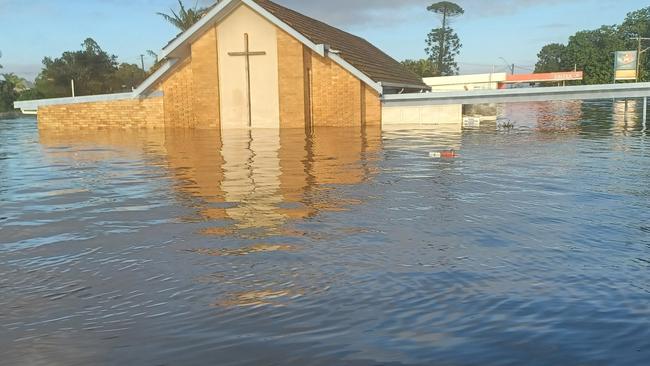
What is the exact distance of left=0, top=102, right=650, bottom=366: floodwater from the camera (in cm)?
327

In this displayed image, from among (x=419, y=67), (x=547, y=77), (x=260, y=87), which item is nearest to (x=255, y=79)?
(x=260, y=87)

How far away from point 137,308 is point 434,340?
2.03 meters

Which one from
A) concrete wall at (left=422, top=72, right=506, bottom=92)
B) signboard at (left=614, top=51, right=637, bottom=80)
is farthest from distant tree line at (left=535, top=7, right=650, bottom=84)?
signboard at (left=614, top=51, right=637, bottom=80)

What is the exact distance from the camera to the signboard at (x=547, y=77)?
63822mm

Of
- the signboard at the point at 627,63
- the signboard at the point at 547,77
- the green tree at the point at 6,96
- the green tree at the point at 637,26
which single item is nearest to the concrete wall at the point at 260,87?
the signboard at the point at 627,63

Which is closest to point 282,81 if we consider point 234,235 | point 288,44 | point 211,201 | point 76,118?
point 288,44

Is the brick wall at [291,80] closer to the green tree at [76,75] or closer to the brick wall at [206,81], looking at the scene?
the brick wall at [206,81]

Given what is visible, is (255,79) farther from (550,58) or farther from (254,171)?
(550,58)

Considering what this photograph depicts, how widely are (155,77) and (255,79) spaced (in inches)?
195

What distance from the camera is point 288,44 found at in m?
25.3

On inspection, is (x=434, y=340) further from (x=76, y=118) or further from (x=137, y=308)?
(x=76, y=118)

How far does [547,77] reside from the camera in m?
66.1

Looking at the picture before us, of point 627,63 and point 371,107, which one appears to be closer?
point 371,107

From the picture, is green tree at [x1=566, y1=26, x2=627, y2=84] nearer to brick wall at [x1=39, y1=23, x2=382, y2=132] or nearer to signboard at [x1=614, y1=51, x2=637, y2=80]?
signboard at [x1=614, y1=51, x2=637, y2=80]
